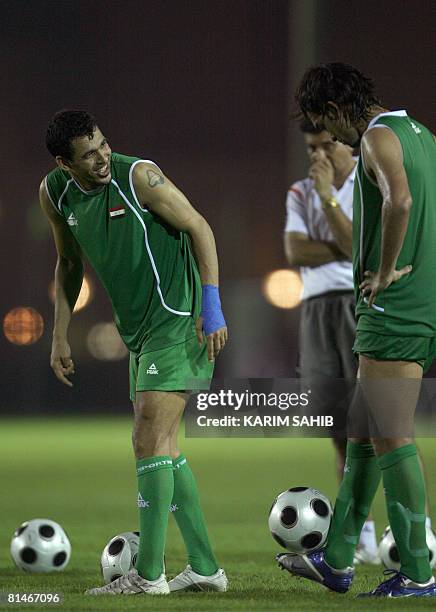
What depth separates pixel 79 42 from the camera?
28.7 meters

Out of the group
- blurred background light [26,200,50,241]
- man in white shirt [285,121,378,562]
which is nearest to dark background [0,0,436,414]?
blurred background light [26,200,50,241]

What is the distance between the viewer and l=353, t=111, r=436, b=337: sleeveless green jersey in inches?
205

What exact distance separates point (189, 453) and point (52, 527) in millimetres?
11131

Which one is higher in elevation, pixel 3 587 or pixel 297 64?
pixel 297 64

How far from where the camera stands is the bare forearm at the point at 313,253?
754 cm

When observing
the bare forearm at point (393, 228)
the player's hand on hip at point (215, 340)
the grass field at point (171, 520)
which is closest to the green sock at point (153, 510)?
the grass field at point (171, 520)

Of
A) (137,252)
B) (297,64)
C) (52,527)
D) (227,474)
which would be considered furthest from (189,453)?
(137,252)

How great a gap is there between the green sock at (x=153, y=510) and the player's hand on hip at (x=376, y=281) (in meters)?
1.13

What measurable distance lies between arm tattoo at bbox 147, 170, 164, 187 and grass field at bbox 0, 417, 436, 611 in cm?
175

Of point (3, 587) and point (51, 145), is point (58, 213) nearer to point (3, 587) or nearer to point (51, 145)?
point (51, 145)

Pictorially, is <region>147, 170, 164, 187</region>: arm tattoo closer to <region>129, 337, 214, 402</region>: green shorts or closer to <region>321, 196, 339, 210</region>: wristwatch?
<region>129, 337, 214, 402</region>: green shorts

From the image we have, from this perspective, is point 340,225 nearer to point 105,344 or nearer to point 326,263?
point 326,263

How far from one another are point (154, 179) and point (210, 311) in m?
0.63

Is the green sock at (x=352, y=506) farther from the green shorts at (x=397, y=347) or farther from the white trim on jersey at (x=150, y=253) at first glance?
the white trim on jersey at (x=150, y=253)
